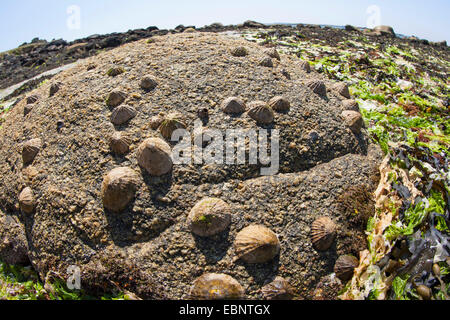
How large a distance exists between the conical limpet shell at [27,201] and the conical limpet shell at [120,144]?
1.19m

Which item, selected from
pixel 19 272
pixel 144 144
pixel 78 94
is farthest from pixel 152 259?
pixel 78 94

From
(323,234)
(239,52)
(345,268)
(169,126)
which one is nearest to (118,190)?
(169,126)

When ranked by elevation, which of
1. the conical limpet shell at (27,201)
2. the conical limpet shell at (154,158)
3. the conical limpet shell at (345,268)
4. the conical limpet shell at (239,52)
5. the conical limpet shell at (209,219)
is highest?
the conical limpet shell at (239,52)

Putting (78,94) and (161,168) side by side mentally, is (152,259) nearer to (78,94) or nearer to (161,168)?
(161,168)

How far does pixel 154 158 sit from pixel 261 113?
1486mm

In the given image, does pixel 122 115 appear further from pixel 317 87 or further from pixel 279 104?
pixel 317 87

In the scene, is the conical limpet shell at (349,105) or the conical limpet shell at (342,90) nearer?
the conical limpet shell at (349,105)

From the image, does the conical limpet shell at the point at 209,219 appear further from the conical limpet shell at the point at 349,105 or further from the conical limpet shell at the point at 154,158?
the conical limpet shell at the point at 349,105

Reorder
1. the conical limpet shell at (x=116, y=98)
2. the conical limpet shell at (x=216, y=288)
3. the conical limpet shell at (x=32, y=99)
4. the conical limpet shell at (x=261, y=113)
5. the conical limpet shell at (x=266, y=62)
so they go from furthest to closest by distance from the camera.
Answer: the conical limpet shell at (x=32, y=99)
the conical limpet shell at (x=266, y=62)
the conical limpet shell at (x=116, y=98)
the conical limpet shell at (x=261, y=113)
the conical limpet shell at (x=216, y=288)

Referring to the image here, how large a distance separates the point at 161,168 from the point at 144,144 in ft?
1.10

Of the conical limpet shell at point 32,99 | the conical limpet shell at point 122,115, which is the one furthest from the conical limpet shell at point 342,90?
the conical limpet shell at point 32,99

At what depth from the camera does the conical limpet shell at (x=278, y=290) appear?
10.0ft

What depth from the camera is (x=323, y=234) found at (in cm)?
335

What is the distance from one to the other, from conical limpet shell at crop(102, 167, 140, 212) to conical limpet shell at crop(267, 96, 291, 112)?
81.1 inches
